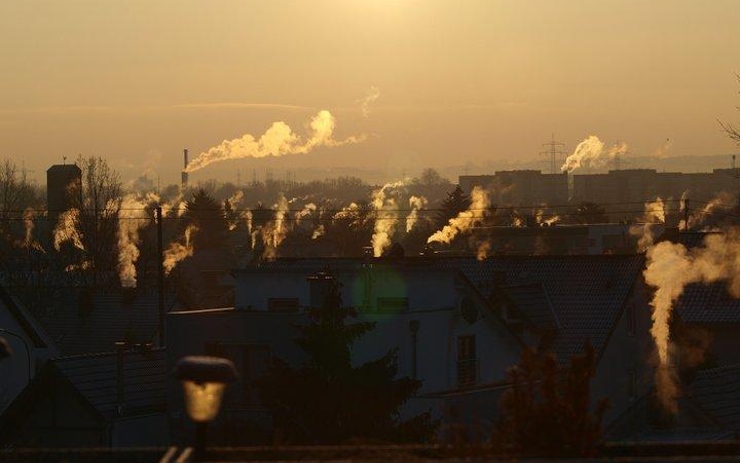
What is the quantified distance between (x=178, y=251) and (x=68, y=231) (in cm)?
2937

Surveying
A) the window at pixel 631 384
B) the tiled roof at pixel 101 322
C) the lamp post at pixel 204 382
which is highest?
the lamp post at pixel 204 382

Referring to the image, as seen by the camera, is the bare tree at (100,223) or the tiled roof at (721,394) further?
the bare tree at (100,223)

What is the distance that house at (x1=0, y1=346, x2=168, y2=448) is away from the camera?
1419 inches

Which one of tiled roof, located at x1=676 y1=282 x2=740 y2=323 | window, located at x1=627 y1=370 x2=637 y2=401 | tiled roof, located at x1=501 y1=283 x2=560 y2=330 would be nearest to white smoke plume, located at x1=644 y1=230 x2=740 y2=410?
tiled roof, located at x1=676 y1=282 x2=740 y2=323

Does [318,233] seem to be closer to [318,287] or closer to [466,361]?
[466,361]

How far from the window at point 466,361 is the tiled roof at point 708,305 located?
20842 millimetres

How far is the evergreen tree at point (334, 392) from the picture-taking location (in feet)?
93.0

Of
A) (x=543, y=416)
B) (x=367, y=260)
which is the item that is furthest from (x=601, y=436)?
(x=367, y=260)

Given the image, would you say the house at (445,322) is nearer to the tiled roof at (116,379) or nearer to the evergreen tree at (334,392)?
the tiled roof at (116,379)

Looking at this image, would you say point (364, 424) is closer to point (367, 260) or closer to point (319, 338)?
point (319, 338)

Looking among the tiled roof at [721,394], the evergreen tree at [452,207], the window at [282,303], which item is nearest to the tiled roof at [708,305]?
the tiled roof at [721,394]

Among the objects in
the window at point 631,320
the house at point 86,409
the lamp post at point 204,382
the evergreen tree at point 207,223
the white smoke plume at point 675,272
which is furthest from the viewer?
A: the evergreen tree at point 207,223

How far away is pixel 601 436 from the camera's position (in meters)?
12.8

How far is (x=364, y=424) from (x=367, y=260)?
1706 centimetres
